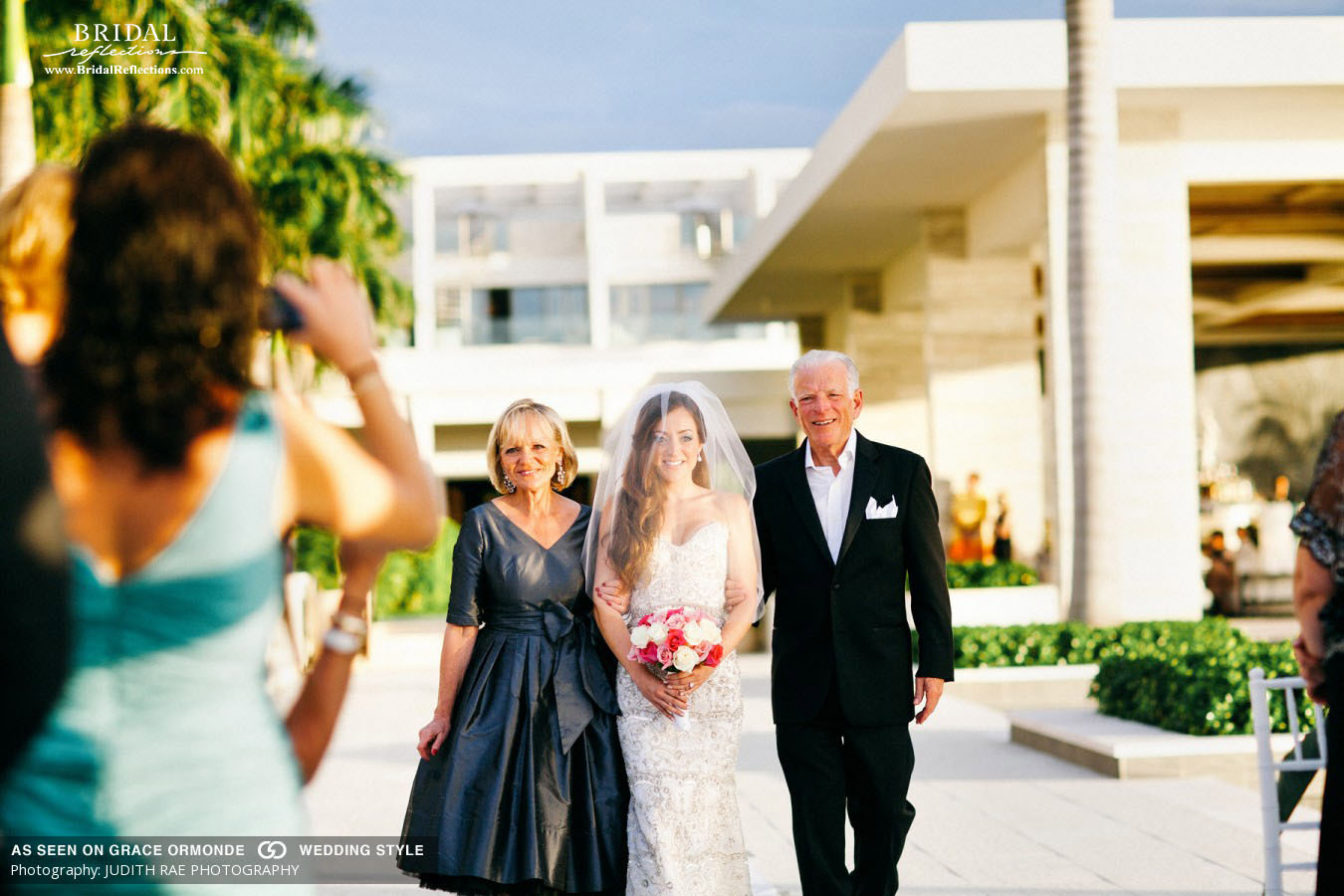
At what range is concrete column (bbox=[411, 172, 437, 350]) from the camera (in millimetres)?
41375

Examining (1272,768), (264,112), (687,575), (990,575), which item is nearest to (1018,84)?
(990,575)

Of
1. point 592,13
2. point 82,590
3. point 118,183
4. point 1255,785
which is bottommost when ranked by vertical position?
point 1255,785

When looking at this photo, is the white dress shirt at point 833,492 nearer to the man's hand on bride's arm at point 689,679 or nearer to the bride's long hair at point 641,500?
the bride's long hair at point 641,500

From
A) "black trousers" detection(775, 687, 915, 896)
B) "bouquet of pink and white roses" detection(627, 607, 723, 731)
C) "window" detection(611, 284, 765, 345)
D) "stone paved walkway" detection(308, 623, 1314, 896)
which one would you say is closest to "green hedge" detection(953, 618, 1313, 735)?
"stone paved walkway" detection(308, 623, 1314, 896)

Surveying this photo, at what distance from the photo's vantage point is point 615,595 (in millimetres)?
4812

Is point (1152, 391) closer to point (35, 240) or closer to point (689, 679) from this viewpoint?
point (689, 679)

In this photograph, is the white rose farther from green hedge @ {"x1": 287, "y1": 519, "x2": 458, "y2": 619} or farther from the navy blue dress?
green hedge @ {"x1": 287, "y1": 519, "x2": 458, "y2": 619}

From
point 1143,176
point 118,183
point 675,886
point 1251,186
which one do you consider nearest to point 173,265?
point 118,183

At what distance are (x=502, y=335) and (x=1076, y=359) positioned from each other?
30400 millimetres

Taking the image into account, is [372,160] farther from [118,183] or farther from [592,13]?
[592,13]

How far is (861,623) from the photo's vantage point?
4988 mm

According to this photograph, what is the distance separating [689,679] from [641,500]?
646 mm

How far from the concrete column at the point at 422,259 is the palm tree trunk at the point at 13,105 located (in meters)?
30.2

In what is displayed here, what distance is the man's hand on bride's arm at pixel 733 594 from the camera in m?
4.82
